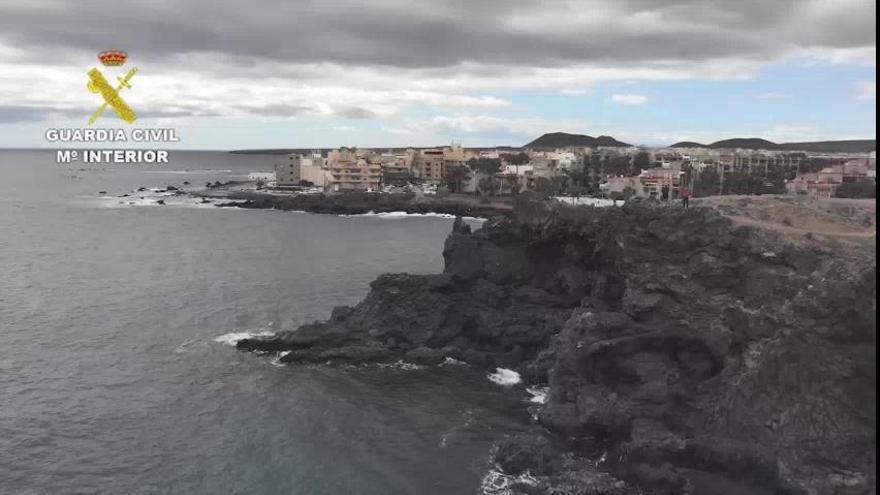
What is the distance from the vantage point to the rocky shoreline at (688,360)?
70.7 ft

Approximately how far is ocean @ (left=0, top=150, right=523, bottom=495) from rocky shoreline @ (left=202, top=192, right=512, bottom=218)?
43.7 meters

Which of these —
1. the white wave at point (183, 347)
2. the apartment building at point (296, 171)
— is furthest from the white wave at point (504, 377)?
the apartment building at point (296, 171)

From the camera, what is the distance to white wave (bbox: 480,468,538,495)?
23531 mm

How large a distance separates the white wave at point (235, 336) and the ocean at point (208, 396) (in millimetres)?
221

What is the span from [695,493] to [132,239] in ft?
228

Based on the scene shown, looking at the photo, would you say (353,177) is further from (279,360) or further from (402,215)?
(279,360)

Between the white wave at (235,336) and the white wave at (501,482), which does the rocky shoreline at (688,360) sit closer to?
the white wave at (501,482)

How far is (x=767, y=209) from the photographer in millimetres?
30797

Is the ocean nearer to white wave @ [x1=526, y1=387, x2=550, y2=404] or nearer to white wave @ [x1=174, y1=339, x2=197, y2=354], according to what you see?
white wave @ [x1=174, y1=339, x2=197, y2=354]

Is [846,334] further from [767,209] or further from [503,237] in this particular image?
[503,237]

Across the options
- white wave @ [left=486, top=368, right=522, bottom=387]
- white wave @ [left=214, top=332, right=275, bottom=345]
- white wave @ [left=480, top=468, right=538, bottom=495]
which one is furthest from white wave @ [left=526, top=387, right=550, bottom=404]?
white wave @ [left=214, top=332, right=275, bottom=345]

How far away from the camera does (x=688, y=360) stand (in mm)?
26750

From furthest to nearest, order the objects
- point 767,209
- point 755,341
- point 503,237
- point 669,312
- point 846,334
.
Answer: point 503,237 < point 767,209 < point 669,312 < point 755,341 < point 846,334

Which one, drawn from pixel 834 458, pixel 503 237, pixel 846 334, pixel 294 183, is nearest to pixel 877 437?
pixel 834 458
